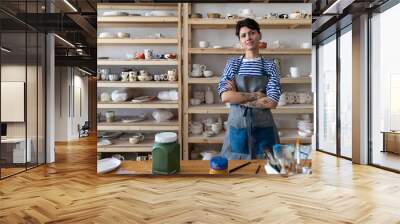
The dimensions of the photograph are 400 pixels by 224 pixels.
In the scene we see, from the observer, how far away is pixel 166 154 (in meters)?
4.06

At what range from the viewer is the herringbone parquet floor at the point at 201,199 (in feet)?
9.30

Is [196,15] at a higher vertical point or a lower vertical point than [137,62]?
higher

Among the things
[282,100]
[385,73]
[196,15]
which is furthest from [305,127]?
[385,73]

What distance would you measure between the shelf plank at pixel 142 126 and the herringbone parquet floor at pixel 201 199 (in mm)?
592

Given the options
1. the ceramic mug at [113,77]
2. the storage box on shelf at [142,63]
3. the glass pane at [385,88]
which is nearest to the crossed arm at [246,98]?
the storage box on shelf at [142,63]

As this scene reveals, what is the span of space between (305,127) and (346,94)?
9.52 feet

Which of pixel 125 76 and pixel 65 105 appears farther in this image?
pixel 65 105

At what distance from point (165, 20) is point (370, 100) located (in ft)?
11.4

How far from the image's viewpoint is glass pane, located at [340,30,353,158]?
6.37 metres

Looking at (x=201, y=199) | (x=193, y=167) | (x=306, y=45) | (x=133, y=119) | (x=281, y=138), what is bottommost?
(x=201, y=199)

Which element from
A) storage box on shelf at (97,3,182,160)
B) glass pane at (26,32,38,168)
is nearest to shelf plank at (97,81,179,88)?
storage box on shelf at (97,3,182,160)

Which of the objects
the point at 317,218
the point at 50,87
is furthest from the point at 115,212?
the point at 50,87

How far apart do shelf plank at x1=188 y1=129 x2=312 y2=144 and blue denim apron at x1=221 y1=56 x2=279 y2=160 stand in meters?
0.07

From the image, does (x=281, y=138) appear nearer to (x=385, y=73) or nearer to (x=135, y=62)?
(x=135, y=62)
